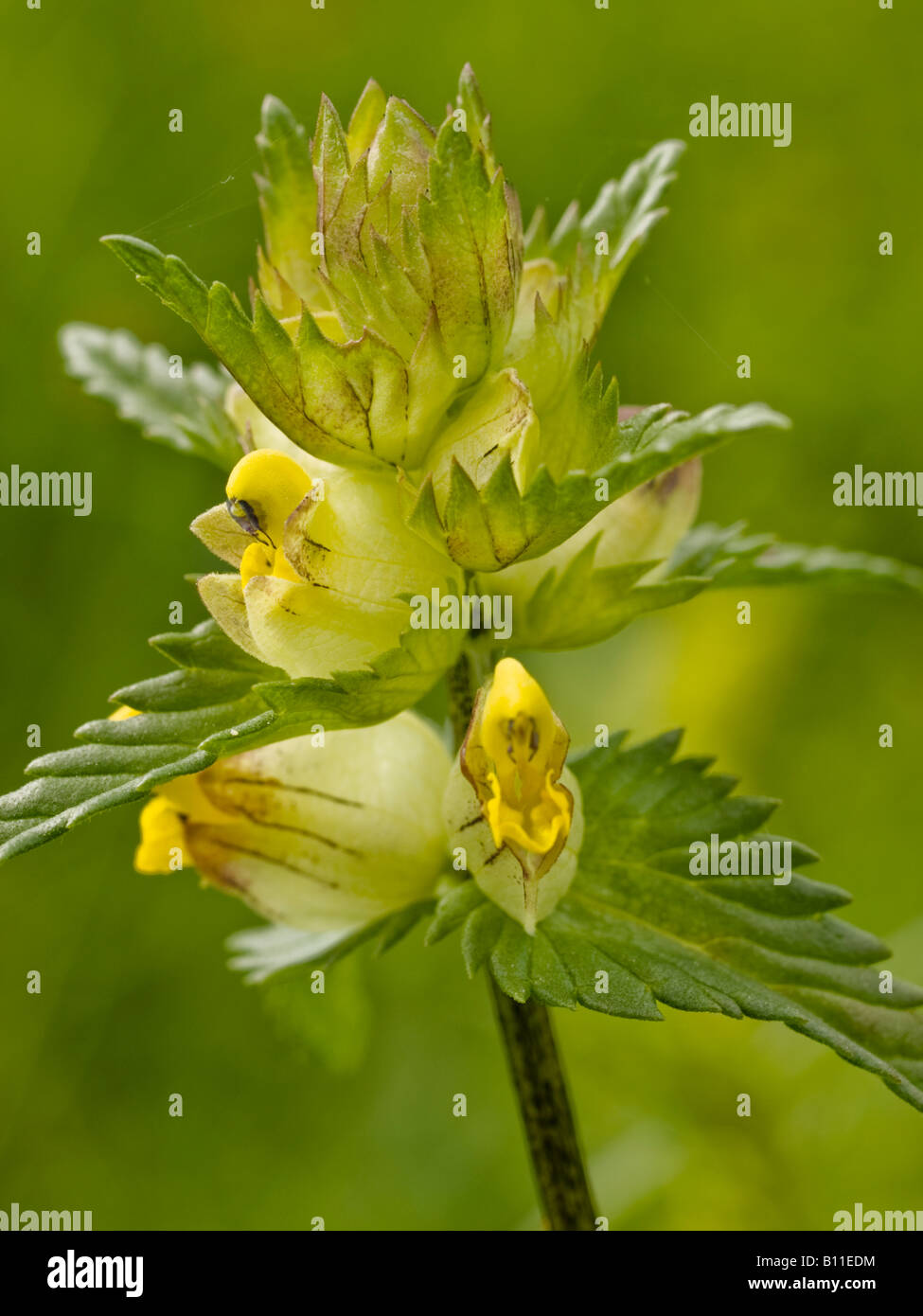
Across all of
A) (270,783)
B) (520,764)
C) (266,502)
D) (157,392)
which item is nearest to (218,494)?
(157,392)

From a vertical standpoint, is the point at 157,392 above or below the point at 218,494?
below

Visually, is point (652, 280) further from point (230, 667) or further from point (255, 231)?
point (230, 667)

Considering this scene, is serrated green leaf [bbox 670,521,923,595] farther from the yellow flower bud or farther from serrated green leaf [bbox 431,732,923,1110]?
the yellow flower bud

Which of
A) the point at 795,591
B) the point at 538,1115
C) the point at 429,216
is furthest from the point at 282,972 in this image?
the point at 795,591

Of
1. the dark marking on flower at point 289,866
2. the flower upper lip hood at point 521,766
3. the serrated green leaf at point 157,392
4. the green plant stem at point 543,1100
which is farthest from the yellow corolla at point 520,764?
the serrated green leaf at point 157,392

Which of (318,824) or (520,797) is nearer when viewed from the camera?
(520,797)

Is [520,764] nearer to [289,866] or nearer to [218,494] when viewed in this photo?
[289,866]

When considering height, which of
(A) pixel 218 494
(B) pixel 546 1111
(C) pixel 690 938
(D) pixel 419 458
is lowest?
(B) pixel 546 1111
